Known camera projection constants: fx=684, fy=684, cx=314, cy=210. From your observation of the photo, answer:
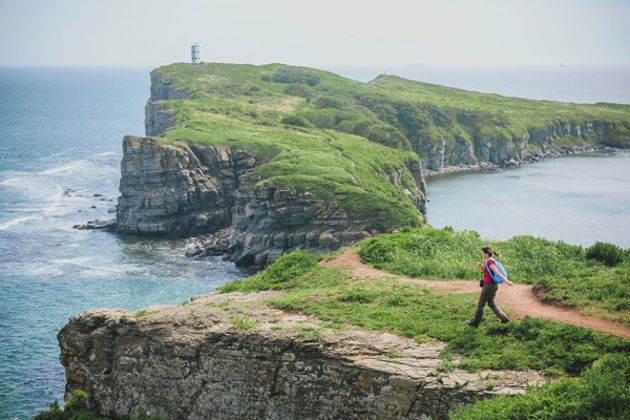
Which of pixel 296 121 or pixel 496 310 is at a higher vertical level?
pixel 296 121

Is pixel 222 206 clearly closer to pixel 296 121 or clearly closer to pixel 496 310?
pixel 296 121

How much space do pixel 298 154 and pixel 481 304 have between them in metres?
71.7

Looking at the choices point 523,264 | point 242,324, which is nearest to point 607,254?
point 523,264

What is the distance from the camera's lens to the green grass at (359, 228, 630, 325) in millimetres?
22031

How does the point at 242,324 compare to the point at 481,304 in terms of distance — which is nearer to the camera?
the point at 481,304

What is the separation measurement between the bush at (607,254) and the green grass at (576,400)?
12.1 metres

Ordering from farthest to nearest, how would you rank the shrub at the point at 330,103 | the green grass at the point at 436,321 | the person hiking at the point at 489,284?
the shrub at the point at 330,103 → the person hiking at the point at 489,284 → the green grass at the point at 436,321

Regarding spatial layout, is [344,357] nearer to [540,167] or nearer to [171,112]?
[171,112]

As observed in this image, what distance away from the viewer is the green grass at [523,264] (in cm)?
2203

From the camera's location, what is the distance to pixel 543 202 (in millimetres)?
105062

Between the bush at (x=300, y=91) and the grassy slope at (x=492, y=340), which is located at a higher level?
the bush at (x=300, y=91)

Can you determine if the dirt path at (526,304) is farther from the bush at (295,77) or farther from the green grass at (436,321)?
the bush at (295,77)

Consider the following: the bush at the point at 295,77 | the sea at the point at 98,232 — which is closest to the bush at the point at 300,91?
the bush at the point at 295,77

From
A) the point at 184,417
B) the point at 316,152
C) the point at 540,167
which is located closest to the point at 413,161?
the point at 316,152
